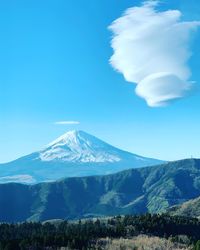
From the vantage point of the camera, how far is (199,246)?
187 metres

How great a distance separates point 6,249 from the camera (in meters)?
198

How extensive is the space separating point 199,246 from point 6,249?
80537 millimetres
